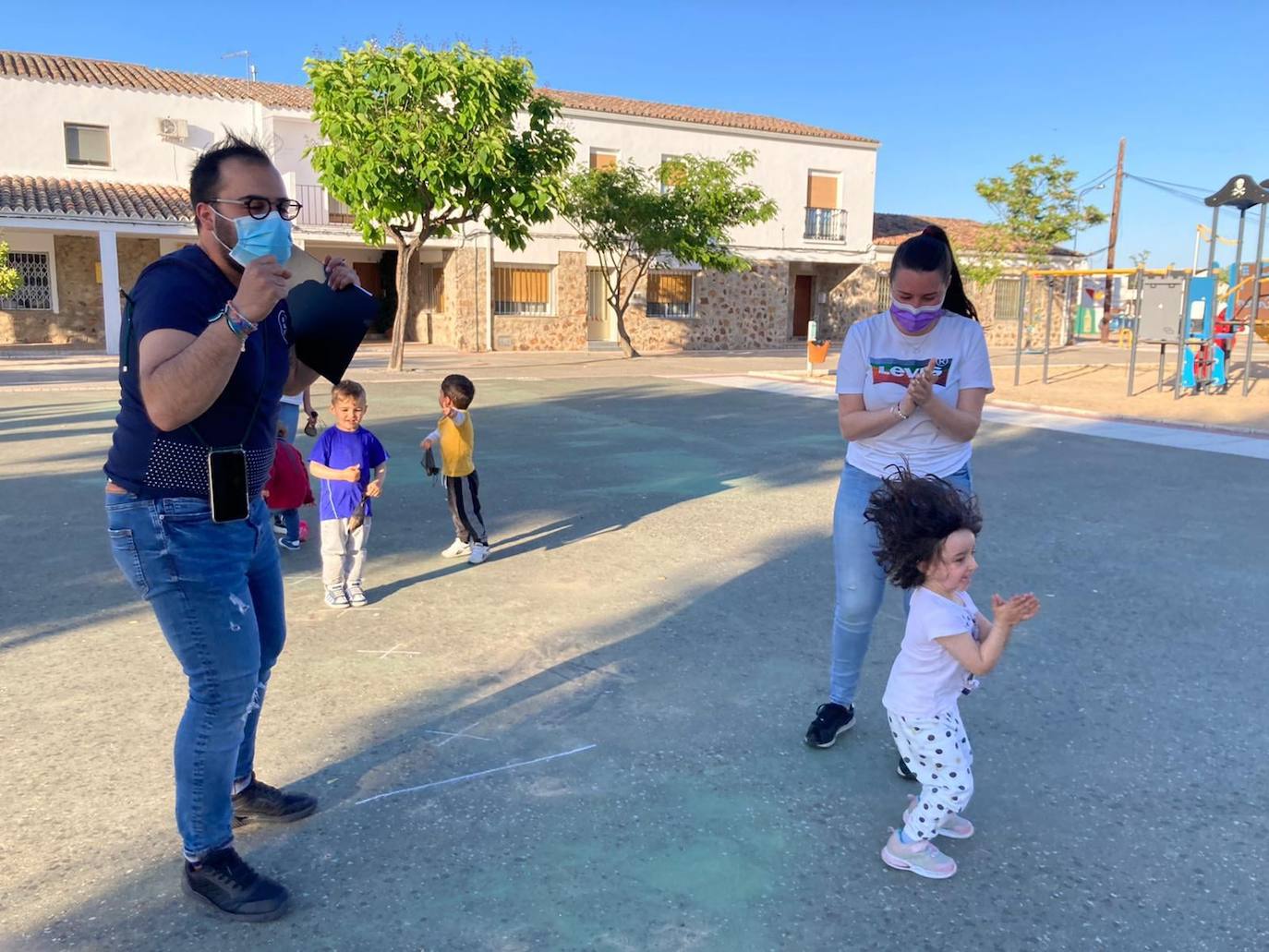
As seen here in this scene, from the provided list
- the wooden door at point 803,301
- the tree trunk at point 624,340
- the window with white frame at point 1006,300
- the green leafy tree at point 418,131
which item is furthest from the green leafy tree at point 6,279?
the window with white frame at point 1006,300

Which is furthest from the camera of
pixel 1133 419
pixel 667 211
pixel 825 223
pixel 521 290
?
pixel 825 223

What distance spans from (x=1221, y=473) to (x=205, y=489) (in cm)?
940

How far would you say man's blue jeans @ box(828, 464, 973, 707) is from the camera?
131 inches

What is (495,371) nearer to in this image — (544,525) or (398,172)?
(398,172)

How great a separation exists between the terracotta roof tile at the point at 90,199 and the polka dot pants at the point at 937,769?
23347 millimetres

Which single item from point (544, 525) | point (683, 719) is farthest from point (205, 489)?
point (544, 525)

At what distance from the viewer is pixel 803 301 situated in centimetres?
3488

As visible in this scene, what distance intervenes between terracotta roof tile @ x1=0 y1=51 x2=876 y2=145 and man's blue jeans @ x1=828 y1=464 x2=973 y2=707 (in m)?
25.7

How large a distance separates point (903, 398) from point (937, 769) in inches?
45.6

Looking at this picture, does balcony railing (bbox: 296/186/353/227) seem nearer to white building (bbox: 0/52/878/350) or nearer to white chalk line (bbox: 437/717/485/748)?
white building (bbox: 0/52/878/350)

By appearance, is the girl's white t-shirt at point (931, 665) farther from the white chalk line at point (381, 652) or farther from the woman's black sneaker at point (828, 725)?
the white chalk line at point (381, 652)

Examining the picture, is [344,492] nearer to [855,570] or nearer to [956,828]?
[855,570]

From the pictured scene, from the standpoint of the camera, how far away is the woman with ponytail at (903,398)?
3174 mm

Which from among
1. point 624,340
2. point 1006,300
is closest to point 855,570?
point 624,340
